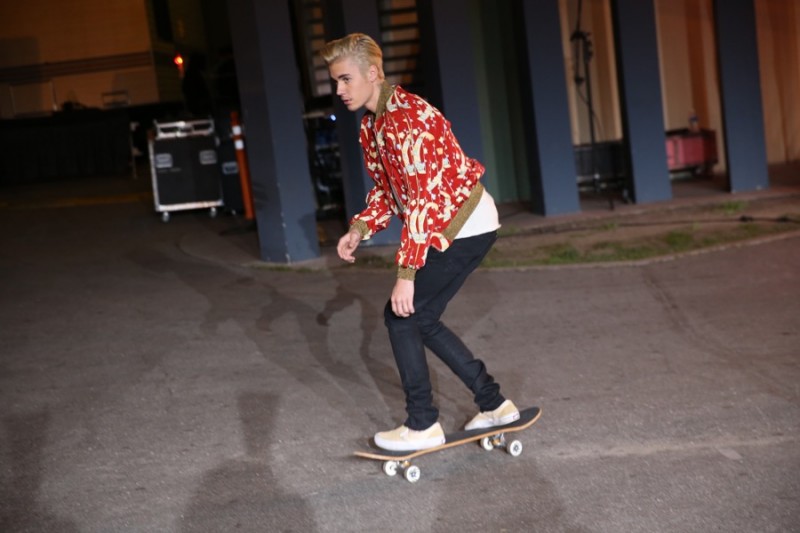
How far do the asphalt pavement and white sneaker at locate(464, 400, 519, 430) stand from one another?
0.49 ft

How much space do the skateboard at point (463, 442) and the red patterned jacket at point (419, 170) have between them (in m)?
0.93

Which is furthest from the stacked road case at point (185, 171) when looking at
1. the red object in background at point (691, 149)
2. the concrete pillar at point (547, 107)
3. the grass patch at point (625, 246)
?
the red object in background at point (691, 149)

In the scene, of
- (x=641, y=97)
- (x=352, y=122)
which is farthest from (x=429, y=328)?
(x=641, y=97)

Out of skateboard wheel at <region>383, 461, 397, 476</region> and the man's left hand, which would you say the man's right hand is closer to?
the man's left hand

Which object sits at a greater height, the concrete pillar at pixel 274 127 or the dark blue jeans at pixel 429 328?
the concrete pillar at pixel 274 127

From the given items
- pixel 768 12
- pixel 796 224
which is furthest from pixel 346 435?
pixel 768 12

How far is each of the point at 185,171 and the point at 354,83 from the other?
423 inches

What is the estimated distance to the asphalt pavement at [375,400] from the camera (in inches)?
184

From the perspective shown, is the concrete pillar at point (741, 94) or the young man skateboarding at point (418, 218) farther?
the concrete pillar at point (741, 94)

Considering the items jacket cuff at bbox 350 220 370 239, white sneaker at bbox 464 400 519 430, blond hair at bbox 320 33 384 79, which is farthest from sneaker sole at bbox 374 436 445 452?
blond hair at bbox 320 33 384 79

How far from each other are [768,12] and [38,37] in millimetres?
25240

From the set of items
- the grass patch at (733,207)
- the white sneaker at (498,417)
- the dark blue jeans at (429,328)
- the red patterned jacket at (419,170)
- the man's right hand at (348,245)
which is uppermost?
the red patterned jacket at (419,170)

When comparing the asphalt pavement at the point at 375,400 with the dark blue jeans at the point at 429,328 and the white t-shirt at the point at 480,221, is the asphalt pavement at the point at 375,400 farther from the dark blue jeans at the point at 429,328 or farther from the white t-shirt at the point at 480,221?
the white t-shirt at the point at 480,221

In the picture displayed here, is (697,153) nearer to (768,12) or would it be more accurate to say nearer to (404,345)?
(768,12)
